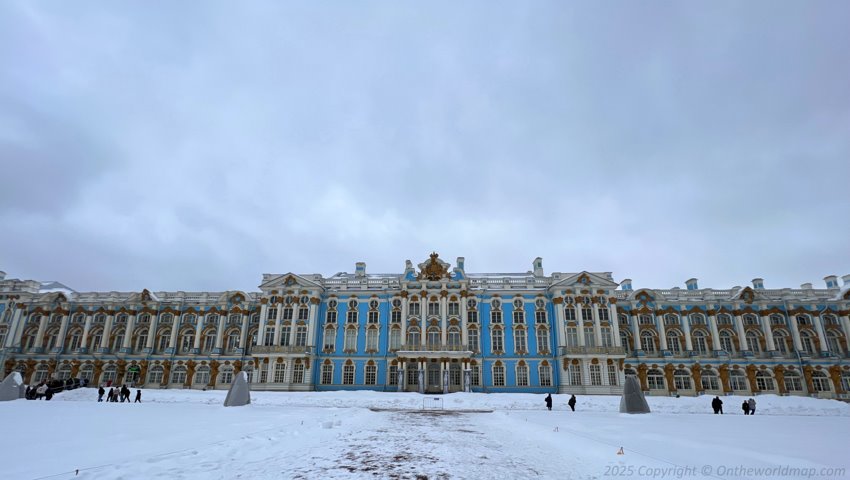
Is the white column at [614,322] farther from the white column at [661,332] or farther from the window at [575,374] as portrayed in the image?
the window at [575,374]

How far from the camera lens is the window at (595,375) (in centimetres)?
4728

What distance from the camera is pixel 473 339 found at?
51.0 meters

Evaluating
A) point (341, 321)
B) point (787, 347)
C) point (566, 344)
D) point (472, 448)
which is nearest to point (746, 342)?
point (787, 347)

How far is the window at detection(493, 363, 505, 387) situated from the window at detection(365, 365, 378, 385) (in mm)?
14006

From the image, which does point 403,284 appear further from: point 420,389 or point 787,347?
point 787,347

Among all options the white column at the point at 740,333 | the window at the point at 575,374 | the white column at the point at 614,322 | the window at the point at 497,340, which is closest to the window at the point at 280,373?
the window at the point at 497,340

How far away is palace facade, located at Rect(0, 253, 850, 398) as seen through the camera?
48.7m

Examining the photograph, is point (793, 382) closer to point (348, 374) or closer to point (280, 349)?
point (348, 374)

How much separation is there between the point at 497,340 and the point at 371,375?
1568 cm

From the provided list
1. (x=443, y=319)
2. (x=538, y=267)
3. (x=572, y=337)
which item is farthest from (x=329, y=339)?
(x=572, y=337)

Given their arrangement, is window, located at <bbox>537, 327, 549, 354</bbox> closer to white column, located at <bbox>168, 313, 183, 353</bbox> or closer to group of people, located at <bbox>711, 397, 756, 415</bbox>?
group of people, located at <bbox>711, 397, 756, 415</bbox>

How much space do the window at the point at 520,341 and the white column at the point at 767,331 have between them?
28.0m

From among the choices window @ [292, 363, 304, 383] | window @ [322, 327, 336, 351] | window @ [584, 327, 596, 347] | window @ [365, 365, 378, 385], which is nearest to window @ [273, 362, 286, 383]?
window @ [292, 363, 304, 383]

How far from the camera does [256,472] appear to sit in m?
8.97
